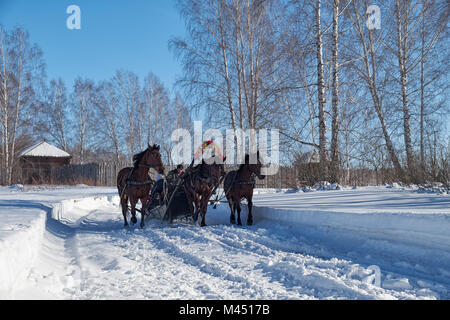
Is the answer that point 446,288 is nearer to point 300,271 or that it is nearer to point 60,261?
point 300,271

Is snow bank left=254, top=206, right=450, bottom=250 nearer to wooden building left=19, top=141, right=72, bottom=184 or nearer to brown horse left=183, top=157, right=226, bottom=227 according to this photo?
brown horse left=183, top=157, right=226, bottom=227

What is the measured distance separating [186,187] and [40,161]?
28.1 metres

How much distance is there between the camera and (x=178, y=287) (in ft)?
12.5

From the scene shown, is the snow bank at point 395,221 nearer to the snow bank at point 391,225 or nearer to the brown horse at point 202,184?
the snow bank at point 391,225

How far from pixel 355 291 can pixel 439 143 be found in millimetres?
7059

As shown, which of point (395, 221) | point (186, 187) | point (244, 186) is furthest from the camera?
point (186, 187)

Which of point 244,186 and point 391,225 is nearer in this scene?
point 391,225

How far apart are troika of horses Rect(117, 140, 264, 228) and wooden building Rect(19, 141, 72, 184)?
74.1ft

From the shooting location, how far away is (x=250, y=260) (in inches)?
201

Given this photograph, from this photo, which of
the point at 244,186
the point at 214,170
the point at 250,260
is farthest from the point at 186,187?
the point at 250,260

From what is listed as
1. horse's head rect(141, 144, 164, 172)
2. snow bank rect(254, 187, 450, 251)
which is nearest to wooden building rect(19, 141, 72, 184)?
horse's head rect(141, 144, 164, 172)

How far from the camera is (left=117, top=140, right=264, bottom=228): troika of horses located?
9.29 meters

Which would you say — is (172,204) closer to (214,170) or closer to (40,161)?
(214,170)

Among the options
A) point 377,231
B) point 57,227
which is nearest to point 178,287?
point 377,231
